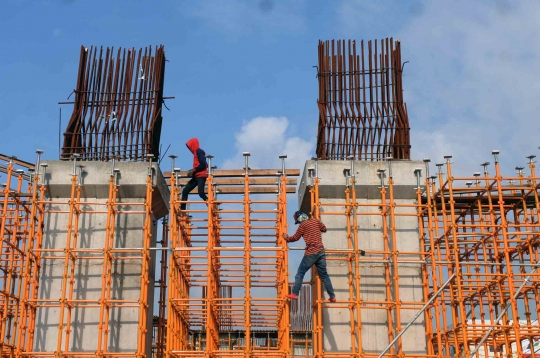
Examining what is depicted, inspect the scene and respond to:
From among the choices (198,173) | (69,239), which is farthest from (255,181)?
(69,239)

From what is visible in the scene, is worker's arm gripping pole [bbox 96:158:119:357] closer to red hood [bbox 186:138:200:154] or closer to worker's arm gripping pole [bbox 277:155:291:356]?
red hood [bbox 186:138:200:154]

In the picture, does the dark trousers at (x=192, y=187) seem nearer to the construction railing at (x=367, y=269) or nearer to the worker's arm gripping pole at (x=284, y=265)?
the worker's arm gripping pole at (x=284, y=265)

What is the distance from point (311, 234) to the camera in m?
15.1

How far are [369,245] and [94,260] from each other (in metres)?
6.10

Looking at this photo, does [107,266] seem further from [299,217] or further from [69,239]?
[299,217]

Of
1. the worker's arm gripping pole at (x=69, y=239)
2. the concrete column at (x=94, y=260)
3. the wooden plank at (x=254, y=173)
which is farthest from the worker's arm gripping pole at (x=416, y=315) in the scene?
the worker's arm gripping pole at (x=69, y=239)

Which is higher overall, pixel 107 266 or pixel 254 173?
pixel 254 173

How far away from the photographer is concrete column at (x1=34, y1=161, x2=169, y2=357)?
51.3 feet

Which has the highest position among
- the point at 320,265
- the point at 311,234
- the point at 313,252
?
the point at 311,234

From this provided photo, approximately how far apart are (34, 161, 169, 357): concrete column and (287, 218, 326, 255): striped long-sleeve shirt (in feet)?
11.9

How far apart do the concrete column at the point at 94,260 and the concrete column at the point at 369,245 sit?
13.0 ft

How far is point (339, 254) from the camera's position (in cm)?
1595

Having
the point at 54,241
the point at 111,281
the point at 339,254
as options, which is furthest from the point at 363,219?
the point at 54,241

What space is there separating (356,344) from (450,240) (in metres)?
3.53
